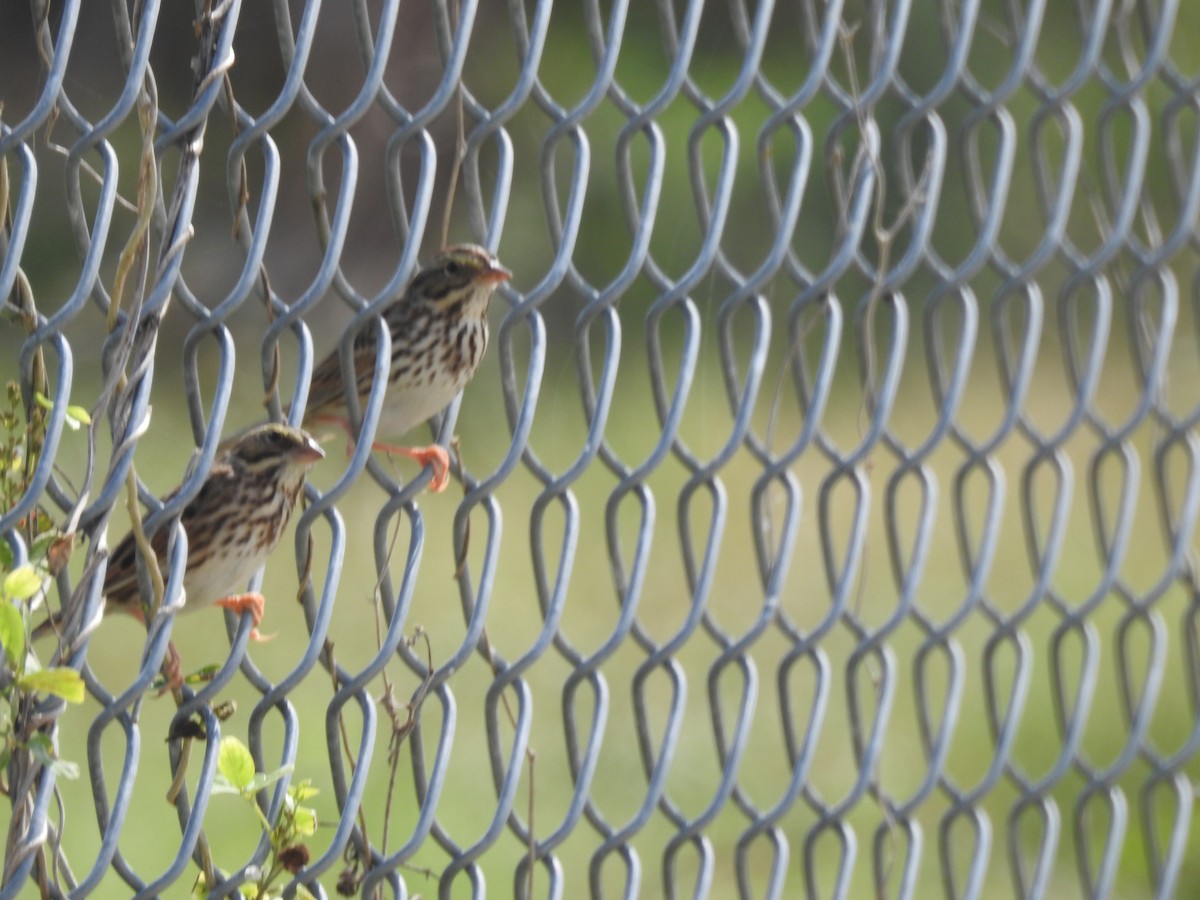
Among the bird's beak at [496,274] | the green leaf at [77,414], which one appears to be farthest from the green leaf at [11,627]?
the bird's beak at [496,274]

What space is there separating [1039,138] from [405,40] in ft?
11.9

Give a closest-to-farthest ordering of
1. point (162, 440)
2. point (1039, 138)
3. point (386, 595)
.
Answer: point (386, 595) → point (1039, 138) → point (162, 440)

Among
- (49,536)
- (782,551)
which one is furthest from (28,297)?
(782,551)

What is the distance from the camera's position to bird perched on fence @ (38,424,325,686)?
2.55m

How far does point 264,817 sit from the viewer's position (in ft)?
7.10

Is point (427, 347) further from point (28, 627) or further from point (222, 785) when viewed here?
point (28, 627)

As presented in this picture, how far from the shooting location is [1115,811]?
10.9 feet

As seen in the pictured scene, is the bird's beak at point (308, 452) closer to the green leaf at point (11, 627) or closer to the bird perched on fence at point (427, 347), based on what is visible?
the bird perched on fence at point (427, 347)

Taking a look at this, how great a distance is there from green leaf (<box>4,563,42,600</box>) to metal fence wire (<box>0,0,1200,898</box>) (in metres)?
0.02

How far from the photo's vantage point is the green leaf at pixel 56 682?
5.89 ft

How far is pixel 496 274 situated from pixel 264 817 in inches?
41.3

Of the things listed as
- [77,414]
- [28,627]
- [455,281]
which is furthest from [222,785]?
[455,281]

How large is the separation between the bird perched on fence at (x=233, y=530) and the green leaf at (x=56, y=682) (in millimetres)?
685

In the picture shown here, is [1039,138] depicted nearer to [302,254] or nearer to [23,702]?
[23,702]
